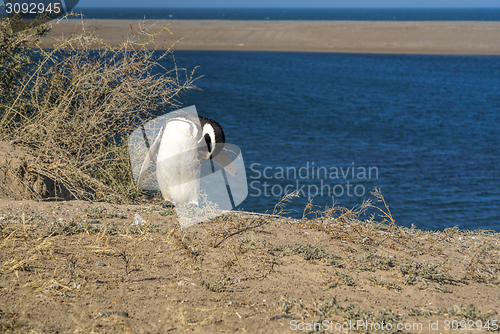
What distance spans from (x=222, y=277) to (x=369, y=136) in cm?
1657

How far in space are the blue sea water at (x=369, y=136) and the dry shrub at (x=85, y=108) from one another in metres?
3.44

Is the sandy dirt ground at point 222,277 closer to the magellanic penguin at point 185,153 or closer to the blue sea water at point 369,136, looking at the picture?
the magellanic penguin at point 185,153

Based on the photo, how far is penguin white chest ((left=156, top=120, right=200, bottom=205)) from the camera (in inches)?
242

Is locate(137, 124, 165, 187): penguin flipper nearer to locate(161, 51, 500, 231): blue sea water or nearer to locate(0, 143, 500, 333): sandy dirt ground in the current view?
locate(0, 143, 500, 333): sandy dirt ground

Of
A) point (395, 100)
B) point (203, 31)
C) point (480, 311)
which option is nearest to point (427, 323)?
point (480, 311)

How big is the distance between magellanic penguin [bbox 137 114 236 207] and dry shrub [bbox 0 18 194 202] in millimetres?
1049

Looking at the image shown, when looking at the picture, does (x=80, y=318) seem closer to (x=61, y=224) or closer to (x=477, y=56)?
(x=61, y=224)

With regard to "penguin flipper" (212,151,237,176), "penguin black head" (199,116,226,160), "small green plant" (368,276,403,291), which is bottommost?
"small green plant" (368,276,403,291)

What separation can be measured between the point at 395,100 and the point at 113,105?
2447 centimetres

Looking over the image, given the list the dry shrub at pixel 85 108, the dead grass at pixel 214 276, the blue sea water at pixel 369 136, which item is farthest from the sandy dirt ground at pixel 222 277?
the blue sea water at pixel 369 136

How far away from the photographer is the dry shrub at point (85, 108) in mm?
7000

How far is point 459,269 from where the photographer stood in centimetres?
499

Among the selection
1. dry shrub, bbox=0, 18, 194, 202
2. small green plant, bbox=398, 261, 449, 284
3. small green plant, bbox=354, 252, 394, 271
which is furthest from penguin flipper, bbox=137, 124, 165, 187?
small green plant, bbox=398, 261, 449, 284

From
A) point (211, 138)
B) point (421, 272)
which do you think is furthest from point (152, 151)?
point (421, 272)
